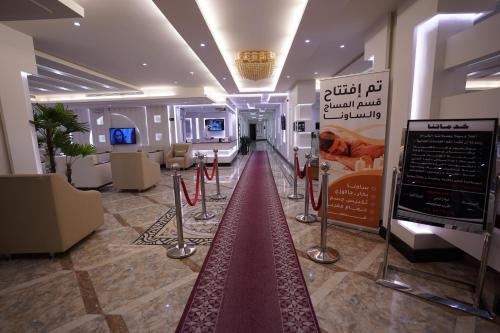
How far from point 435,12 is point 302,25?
1531mm

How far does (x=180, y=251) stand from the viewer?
2.73 meters

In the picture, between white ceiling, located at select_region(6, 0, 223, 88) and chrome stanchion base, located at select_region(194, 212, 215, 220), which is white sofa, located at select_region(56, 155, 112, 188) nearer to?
white ceiling, located at select_region(6, 0, 223, 88)

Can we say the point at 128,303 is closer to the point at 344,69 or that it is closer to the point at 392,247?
the point at 392,247

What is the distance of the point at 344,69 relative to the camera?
19.6ft

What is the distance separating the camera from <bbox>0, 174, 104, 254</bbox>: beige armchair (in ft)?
8.06

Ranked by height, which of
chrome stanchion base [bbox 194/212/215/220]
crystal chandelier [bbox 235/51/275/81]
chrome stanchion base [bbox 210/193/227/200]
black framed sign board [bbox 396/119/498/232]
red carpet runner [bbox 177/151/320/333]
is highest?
crystal chandelier [bbox 235/51/275/81]

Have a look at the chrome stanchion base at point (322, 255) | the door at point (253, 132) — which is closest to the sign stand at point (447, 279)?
the chrome stanchion base at point (322, 255)

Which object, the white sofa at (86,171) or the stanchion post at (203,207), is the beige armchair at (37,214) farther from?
the white sofa at (86,171)

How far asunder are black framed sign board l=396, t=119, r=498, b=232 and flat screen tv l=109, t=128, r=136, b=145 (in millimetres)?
11317

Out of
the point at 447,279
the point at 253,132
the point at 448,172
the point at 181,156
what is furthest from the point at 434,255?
the point at 253,132

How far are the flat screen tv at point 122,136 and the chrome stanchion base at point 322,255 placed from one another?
1061 cm

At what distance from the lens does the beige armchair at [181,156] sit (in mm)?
8391

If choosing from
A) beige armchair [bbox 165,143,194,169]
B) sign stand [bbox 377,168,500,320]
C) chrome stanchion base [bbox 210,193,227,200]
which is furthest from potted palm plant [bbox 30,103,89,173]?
sign stand [bbox 377,168,500,320]

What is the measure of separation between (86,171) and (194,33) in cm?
418
